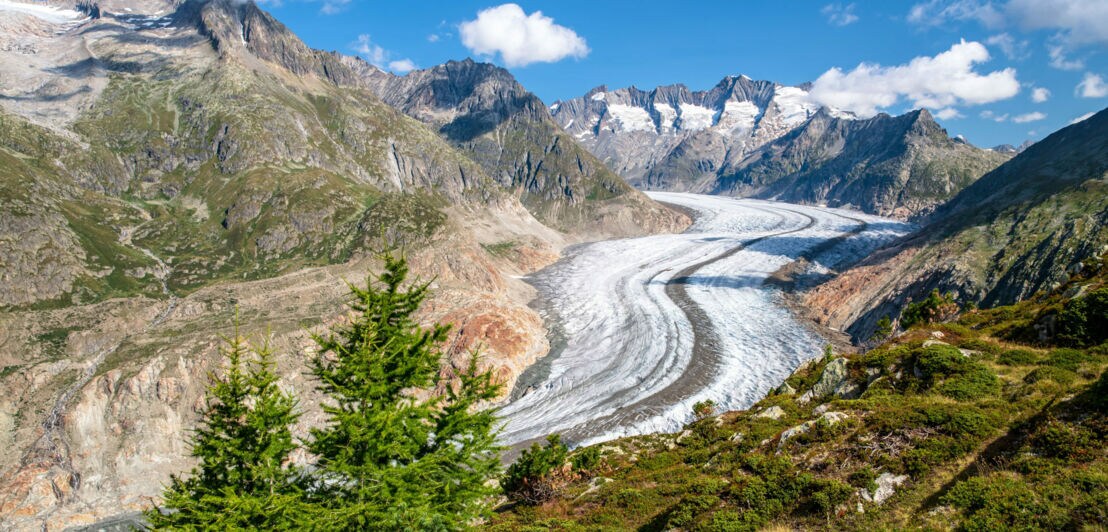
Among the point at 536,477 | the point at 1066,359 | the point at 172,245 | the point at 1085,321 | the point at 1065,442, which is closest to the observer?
the point at 1065,442

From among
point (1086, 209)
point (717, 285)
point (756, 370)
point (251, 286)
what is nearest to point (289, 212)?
point (251, 286)

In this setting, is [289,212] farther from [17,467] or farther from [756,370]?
[756,370]

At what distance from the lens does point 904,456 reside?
1580cm

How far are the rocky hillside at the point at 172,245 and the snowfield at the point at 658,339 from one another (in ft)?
25.7

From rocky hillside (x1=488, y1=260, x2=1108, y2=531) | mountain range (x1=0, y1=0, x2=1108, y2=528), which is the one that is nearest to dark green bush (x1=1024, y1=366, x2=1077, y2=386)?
rocky hillside (x1=488, y1=260, x2=1108, y2=531)

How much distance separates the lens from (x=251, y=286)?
3730 inches

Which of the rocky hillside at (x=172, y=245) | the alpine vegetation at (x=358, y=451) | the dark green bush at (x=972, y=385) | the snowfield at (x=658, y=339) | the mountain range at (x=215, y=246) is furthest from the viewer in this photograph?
the mountain range at (x=215, y=246)

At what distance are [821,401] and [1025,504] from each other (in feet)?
52.5

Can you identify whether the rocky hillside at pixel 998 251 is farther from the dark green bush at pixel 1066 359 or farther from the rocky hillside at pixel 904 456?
the dark green bush at pixel 1066 359

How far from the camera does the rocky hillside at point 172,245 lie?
2532 inches

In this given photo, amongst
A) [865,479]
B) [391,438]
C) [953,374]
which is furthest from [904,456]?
[391,438]

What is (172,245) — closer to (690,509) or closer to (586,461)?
(586,461)

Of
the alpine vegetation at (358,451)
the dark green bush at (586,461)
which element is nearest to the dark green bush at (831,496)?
the alpine vegetation at (358,451)

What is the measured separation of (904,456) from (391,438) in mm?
15737
